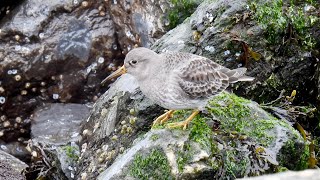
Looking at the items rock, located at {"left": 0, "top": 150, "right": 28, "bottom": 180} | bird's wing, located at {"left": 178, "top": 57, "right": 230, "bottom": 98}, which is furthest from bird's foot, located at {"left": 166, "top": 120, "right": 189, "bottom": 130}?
rock, located at {"left": 0, "top": 150, "right": 28, "bottom": 180}

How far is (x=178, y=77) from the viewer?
697 centimetres

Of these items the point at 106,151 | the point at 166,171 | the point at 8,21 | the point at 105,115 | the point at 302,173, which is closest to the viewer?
the point at 302,173

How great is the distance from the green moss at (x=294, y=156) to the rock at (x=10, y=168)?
3.42 meters

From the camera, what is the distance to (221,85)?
23.6 feet

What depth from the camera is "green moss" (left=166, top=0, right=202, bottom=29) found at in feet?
33.4

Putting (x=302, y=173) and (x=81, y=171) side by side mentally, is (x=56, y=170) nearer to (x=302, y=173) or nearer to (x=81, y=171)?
(x=81, y=171)

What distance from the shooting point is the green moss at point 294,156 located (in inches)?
262

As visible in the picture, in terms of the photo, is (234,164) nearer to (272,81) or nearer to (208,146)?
(208,146)

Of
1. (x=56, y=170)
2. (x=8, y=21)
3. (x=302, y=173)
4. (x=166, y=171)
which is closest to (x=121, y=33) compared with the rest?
(x=8, y=21)

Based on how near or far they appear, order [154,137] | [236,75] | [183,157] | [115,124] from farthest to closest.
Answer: [115,124] → [236,75] → [154,137] → [183,157]

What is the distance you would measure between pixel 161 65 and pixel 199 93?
560 mm

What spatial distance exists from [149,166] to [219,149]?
767 mm

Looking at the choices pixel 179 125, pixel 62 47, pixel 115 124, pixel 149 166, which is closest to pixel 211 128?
pixel 179 125

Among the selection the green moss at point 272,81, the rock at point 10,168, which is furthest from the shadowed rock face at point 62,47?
the green moss at point 272,81
